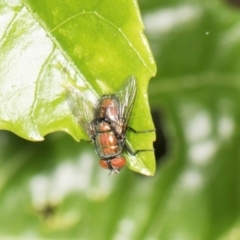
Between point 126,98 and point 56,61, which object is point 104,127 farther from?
point 56,61

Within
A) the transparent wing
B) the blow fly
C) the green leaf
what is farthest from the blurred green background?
the green leaf

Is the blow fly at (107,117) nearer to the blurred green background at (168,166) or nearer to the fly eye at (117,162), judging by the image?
the fly eye at (117,162)

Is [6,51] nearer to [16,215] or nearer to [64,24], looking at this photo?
[64,24]

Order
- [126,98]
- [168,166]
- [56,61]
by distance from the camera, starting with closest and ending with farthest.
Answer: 1. [56,61]
2. [126,98]
3. [168,166]

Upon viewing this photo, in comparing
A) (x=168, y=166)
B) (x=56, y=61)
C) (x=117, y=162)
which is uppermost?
(x=56, y=61)

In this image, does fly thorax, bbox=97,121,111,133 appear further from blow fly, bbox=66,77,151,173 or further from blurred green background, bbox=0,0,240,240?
blurred green background, bbox=0,0,240,240

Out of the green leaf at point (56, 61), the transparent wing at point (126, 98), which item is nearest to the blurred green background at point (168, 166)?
the transparent wing at point (126, 98)

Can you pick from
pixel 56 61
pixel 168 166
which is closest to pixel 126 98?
pixel 56 61
